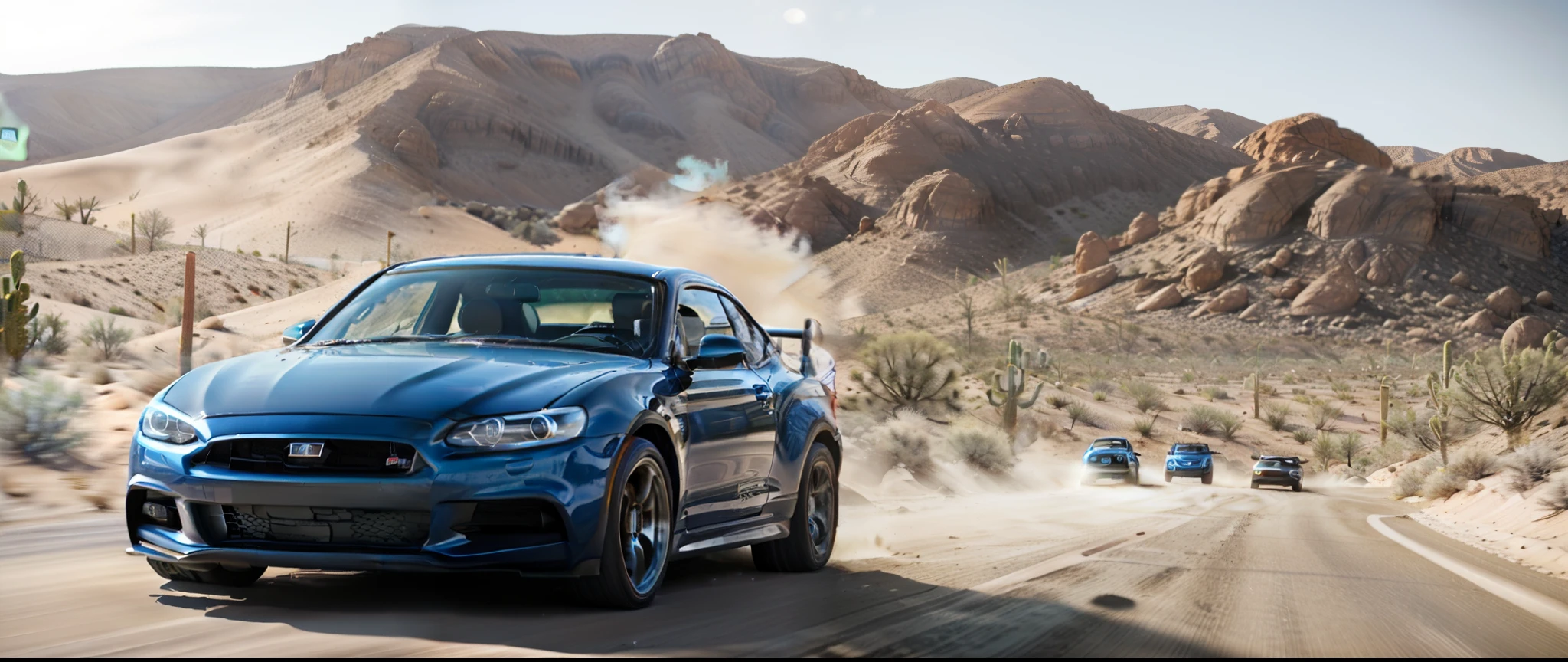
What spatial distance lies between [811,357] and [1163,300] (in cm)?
7805

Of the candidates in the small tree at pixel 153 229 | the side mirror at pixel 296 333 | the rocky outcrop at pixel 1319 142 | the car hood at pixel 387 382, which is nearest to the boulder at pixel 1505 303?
the rocky outcrop at pixel 1319 142

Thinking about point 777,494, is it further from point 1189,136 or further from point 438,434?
point 1189,136

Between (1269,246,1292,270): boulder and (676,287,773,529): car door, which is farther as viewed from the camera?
(1269,246,1292,270): boulder

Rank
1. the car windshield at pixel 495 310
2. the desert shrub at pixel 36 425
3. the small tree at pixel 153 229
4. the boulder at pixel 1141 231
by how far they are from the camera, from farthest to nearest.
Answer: the boulder at pixel 1141 231 < the small tree at pixel 153 229 < the desert shrub at pixel 36 425 < the car windshield at pixel 495 310

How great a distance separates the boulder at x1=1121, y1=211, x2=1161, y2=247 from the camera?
9550cm

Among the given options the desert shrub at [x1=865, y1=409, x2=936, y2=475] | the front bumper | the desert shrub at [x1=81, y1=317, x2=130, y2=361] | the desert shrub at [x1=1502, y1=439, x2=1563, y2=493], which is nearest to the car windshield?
the front bumper

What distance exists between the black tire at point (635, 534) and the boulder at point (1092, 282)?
84240 millimetres

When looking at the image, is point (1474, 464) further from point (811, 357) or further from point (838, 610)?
point (838, 610)

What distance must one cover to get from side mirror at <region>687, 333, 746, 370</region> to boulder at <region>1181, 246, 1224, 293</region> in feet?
269

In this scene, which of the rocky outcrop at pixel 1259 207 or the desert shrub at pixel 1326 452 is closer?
the desert shrub at pixel 1326 452

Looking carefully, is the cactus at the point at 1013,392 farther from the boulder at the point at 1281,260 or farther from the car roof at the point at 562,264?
the boulder at the point at 1281,260

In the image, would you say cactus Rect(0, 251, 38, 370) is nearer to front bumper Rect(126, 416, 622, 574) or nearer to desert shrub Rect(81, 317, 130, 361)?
desert shrub Rect(81, 317, 130, 361)

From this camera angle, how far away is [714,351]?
650 cm

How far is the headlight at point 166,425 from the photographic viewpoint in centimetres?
541
